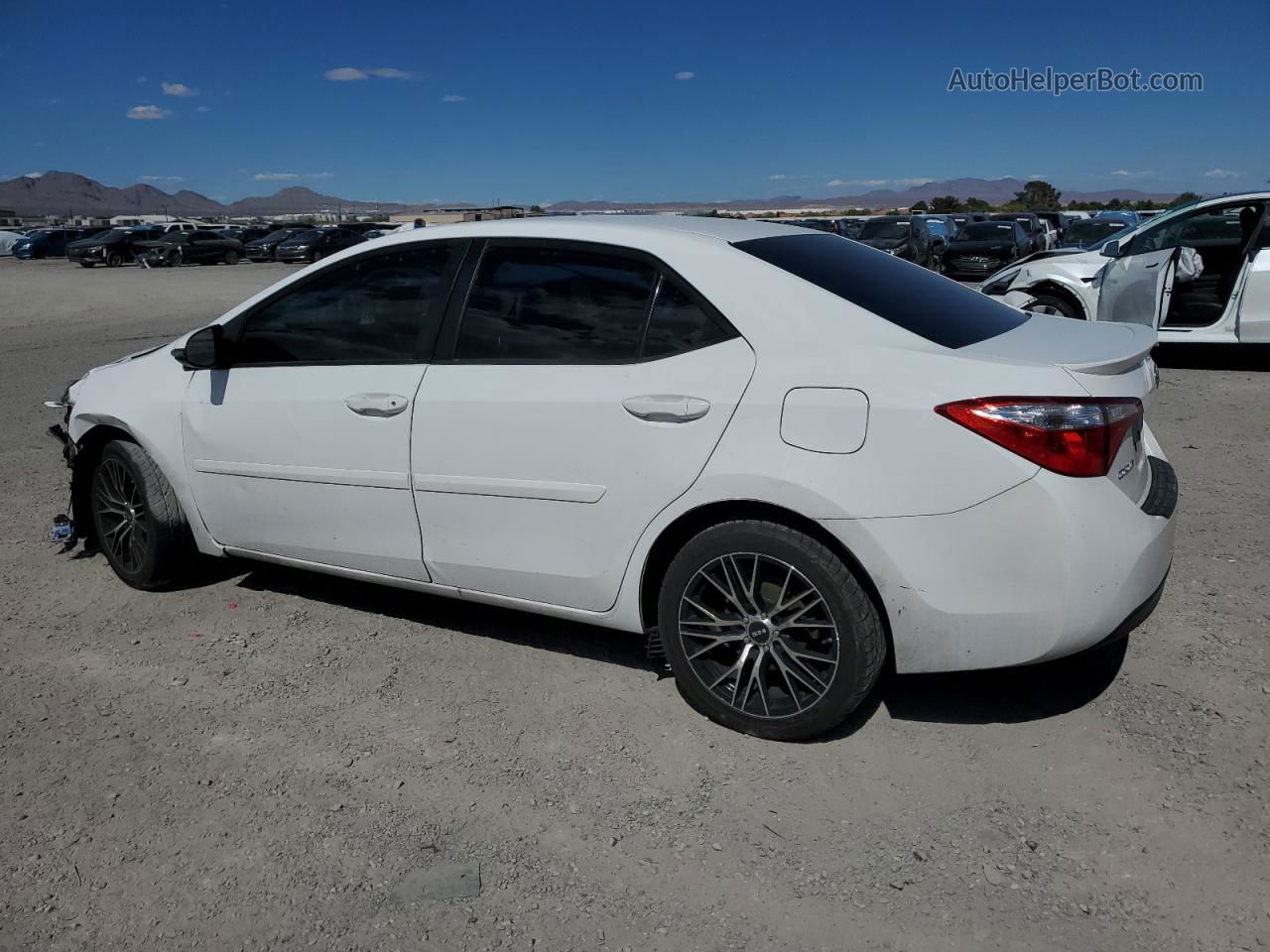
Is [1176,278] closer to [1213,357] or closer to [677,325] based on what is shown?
[1213,357]

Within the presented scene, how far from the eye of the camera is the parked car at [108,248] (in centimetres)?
3978

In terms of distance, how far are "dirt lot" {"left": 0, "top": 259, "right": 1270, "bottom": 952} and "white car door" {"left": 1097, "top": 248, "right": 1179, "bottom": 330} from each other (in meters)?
5.68

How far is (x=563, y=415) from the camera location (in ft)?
11.6

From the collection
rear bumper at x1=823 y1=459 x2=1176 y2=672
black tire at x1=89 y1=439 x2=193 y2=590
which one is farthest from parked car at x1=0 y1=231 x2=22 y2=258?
rear bumper at x1=823 y1=459 x2=1176 y2=672

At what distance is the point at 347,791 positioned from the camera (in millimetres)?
3227

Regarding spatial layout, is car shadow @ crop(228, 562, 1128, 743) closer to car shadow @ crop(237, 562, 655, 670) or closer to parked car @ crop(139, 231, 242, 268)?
car shadow @ crop(237, 562, 655, 670)

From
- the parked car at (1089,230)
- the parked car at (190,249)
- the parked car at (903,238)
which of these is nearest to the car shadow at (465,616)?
the parked car at (903,238)

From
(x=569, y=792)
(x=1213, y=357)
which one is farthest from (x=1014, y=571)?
(x=1213, y=357)

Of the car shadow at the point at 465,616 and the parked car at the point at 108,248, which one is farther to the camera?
the parked car at the point at 108,248

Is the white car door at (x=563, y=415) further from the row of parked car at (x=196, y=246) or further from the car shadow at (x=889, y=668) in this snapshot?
the row of parked car at (x=196, y=246)

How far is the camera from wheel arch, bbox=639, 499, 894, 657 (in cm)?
318

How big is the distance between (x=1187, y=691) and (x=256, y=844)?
10.4 ft

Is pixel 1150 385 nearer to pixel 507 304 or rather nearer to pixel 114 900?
pixel 507 304

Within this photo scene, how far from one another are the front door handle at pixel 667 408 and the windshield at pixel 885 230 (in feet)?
75.5
